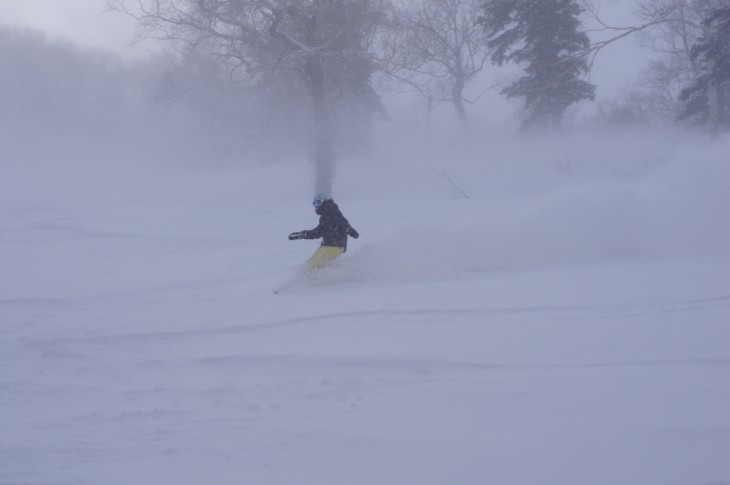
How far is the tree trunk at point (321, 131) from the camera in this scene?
24.1m

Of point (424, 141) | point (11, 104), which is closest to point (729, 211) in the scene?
point (424, 141)

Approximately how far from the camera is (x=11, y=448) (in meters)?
5.04

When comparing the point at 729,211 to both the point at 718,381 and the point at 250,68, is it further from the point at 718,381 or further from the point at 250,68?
the point at 250,68

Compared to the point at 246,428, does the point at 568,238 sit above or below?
above

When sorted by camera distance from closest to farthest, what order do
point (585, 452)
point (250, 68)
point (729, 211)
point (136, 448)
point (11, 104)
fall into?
point (585, 452) < point (136, 448) < point (729, 211) < point (250, 68) < point (11, 104)

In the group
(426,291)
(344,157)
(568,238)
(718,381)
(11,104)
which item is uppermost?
(11,104)

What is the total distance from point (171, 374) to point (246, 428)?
6.13ft

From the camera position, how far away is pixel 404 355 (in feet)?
21.4

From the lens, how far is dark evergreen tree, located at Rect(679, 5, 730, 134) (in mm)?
19219

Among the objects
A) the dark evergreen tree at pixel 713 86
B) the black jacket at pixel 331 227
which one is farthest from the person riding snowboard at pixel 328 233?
the dark evergreen tree at pixel 713 86

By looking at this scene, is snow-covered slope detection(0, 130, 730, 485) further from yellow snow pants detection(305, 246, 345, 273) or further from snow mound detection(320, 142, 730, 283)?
yellow snow pants detection(305, 246, 345, 273)

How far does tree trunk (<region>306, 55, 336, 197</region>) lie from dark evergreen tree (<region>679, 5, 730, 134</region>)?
12.2m

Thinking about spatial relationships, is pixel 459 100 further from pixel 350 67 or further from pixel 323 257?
pixel 323 257

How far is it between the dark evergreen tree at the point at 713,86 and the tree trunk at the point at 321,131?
12182mm
